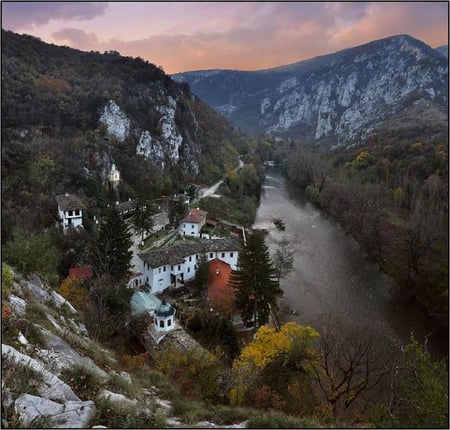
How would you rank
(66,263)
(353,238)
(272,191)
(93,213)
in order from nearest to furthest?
(66,263) < (93,213) < (353,238) < (272,191)

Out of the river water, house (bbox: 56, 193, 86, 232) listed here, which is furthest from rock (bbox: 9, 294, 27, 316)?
house (bbox: 56, 193, 86, 232)

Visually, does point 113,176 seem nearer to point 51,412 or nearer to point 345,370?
point 345,370

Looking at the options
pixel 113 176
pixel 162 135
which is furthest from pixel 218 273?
pixel 162 135

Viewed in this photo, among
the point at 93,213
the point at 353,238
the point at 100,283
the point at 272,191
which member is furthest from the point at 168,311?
the point at 272,191

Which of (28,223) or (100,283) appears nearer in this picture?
(100,283)

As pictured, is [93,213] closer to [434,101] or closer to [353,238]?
[353,238]

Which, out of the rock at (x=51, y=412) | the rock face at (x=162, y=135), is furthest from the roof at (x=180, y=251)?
the rock face at (x=162, y=135)

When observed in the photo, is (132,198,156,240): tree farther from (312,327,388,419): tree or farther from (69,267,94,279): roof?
(312,327,388,419): tree
